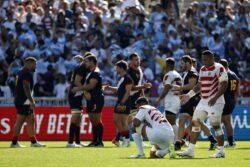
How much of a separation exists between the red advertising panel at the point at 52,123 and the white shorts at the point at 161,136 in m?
10.9

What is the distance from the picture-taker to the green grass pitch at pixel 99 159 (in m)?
18.8

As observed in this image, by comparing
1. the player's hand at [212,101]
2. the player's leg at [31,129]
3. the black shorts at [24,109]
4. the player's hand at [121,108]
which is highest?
the player's hand at [212,101]

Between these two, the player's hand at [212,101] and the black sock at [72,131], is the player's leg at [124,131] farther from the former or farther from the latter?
the player's hand at [212,101]

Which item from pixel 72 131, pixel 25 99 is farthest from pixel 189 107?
pixel 25 99

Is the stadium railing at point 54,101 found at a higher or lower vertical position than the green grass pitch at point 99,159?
lower

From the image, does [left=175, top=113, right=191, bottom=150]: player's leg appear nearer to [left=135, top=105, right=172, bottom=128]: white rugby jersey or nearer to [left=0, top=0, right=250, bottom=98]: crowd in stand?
[left=135, top=105, right=172, bottom=128]: white rugby jersey

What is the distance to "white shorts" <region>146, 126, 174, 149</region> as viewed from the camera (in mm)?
20578

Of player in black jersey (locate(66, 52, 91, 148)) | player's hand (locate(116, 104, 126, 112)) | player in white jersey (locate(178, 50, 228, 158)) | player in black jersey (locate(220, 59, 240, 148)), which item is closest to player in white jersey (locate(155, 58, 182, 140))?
player's hand (locate(116, 104, 126, 112))

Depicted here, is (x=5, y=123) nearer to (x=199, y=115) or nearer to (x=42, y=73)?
(x=42, y=73)

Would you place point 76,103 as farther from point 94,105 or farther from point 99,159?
point 99,159

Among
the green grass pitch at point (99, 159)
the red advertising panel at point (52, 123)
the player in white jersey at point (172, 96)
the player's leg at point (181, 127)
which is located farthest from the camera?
the red advertising panel at point (52, 123)

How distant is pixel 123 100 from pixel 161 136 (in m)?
5.59

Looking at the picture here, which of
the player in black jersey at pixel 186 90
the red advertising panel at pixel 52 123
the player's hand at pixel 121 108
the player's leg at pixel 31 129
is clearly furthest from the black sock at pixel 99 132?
the red advertising panel at pixel 52 123

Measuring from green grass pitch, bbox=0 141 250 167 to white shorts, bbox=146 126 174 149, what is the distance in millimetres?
365
